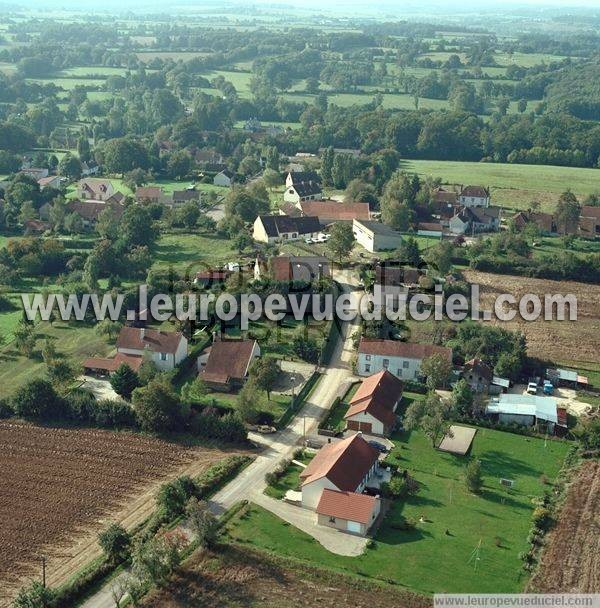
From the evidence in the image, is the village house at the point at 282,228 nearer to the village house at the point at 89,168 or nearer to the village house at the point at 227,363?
the village house at the point at 227,363

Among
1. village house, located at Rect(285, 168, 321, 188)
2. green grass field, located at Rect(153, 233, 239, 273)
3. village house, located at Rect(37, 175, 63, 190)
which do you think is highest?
village house, located at Rect(285, 168, 321, 188)

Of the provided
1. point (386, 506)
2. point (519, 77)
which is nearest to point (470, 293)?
point (386, 506)

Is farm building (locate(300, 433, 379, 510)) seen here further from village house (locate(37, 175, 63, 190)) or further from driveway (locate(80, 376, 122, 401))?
village house (locate(37, 175, 63, 190))

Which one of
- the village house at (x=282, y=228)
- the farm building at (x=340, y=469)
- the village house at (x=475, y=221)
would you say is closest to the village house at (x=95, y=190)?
the village house at (x=282, y=228)

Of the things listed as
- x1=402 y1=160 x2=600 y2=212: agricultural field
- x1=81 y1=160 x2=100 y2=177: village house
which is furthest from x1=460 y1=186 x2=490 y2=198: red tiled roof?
x1=81 y1=160 x2=100 y2=177: village house

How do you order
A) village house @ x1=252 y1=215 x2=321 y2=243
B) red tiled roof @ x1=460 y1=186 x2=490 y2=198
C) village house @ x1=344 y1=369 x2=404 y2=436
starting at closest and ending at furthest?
village house @ x1=344 y1=369 x2=404 y2=436 < village house @ x1=252 y1=215 x2=321 y2=243 < red tiled roof @ x1=460 y1=186 x2=490 y2=198

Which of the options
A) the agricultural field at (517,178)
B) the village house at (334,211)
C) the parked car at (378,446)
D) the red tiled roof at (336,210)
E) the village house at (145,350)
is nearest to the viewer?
the parked car at (378,446)

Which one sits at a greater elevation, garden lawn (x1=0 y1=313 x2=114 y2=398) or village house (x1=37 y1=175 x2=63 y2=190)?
village house (x1=37 y1=175 x2=63 y2=190)

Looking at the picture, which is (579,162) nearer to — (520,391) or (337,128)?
(337,128)

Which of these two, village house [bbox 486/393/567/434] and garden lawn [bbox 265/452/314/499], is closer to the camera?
garden lawn [bbox 265/452/314/499]
